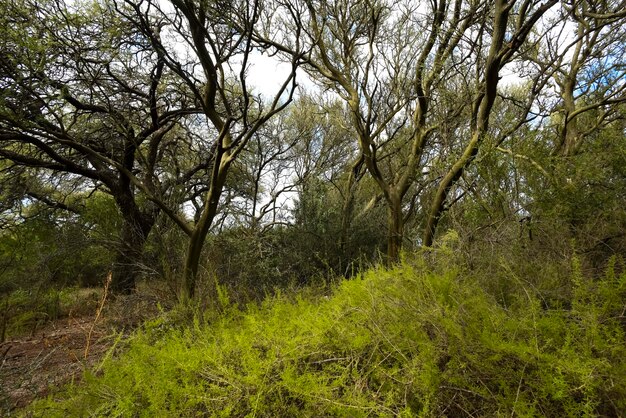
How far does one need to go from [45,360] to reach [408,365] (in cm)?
404

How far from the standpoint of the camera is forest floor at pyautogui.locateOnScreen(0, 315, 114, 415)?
273cm

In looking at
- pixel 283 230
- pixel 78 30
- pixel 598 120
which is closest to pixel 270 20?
pixel 78 30

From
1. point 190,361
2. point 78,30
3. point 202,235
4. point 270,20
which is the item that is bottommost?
point 190,361

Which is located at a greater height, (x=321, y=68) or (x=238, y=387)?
(x=321, y=68)

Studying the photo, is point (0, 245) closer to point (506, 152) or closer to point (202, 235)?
point (202, 235)

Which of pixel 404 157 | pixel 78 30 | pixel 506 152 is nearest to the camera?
pixel 506 152

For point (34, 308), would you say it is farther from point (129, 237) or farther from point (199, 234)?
point (199, 234)

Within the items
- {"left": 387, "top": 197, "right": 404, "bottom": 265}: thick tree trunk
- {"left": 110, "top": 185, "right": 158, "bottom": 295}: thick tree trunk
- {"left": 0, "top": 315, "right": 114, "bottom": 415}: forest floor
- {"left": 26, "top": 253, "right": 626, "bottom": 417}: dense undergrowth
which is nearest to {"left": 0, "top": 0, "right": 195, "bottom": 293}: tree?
{"left": 110, "top": 185, "right": 158, "bottom": 295}: thick tree trunk

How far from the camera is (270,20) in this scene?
6.91 meters

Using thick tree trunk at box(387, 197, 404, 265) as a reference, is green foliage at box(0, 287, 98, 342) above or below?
below

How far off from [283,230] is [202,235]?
321 centimetres

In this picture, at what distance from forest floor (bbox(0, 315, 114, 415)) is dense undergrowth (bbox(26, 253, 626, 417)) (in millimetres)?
276

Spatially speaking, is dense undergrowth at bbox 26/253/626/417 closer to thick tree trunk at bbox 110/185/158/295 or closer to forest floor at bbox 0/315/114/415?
forest floor at bbox 0/315/114/415

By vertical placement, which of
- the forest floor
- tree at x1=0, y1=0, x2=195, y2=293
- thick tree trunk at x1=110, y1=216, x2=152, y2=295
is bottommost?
the forest floor
